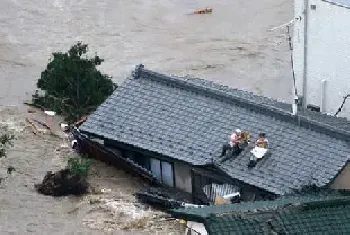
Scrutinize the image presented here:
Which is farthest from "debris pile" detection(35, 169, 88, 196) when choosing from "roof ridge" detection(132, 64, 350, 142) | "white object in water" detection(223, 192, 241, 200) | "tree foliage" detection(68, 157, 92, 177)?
"white object in water" detection(223, 192, 241, 200)

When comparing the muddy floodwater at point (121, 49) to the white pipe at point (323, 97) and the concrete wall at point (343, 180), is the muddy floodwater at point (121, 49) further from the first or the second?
the white pipe at point (323, 97)

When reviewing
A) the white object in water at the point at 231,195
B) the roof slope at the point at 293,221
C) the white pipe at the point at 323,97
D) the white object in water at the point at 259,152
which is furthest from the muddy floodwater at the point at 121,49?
the roof slope at the point at 293,221

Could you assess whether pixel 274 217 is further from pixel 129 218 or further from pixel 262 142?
pixel 129 218

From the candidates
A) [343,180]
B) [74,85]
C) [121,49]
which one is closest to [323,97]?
[343,180]

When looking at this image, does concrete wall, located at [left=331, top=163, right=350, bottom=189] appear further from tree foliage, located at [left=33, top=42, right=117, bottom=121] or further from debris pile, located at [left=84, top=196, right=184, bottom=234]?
tree foliage, located at [left=33, top=42, right=117, bottom=121]

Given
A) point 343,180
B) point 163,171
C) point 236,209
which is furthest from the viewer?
point 163,171

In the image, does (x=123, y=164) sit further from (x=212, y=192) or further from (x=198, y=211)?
(x=198, y=211)

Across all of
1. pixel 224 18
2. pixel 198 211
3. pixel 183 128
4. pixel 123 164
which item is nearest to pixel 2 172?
pixel 123 164
